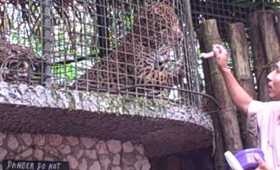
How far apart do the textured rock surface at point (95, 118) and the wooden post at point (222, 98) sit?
23 cm

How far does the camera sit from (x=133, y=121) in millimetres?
6254

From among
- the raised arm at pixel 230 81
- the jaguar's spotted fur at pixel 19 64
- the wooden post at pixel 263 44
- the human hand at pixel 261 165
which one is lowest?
the human hand at pixel 261 165

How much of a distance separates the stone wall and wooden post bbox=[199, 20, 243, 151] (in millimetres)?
1031

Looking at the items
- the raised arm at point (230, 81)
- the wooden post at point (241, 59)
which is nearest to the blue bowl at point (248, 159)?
the raised arm at point (230, 81)

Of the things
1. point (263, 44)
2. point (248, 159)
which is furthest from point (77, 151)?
point (248, 159)

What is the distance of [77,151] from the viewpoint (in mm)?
6652

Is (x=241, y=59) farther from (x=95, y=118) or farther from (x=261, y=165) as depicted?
(x=261, y=165)

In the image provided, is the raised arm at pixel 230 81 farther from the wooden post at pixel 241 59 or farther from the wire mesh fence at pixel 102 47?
the wooden post at pixel 241 59

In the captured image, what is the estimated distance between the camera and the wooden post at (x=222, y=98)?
269 inches

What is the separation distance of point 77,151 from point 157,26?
61.5 inches

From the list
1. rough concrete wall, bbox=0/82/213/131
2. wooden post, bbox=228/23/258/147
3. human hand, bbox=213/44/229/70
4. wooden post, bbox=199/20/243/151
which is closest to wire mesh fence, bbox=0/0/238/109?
rough concrete wall, bbox=0/82/213/131

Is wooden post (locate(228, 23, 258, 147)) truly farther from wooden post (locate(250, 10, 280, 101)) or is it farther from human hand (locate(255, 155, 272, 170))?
human hand (locate(255, 155, 272, 170))

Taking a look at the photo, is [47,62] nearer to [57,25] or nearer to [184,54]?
[57,25]

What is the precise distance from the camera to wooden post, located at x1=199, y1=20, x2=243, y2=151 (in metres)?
6.83
